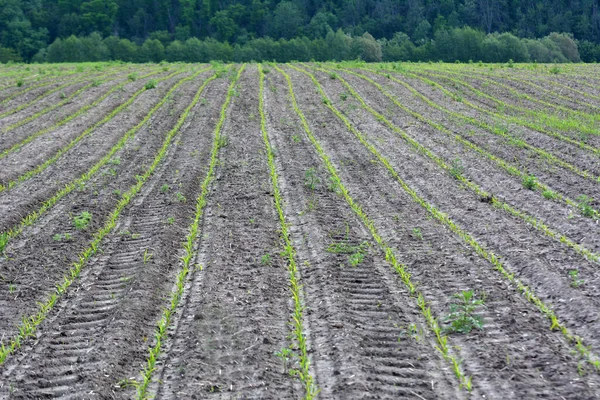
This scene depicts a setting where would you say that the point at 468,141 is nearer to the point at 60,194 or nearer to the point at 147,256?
the point at 60,194

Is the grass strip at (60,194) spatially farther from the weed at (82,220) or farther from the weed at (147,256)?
the weed at (147,256)

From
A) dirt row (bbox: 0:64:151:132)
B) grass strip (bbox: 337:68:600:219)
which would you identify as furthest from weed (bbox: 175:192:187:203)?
dirt row (bbox: 0:64:151:132)

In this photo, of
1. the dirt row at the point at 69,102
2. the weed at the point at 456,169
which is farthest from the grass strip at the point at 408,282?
the dirt row at the point at 69,102

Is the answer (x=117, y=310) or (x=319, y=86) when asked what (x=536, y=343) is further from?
(x=319, y=86)

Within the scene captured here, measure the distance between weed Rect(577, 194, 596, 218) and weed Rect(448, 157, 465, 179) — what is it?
272 cm

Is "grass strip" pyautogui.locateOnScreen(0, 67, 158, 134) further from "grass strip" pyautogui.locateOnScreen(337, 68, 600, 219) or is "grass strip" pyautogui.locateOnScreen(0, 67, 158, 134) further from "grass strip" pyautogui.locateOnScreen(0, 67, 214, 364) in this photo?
"grass strip" pyautogui.locateOnScreen(337, 68, 600, 219)

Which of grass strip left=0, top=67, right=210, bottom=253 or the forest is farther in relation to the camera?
the forest

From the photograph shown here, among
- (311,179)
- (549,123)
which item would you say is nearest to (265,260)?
(311,179)

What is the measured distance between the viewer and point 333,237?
10.9 meters

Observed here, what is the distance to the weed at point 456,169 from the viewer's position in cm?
1472

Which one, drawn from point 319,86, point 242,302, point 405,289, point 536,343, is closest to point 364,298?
point 405,289

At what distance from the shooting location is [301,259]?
10102 millimetres

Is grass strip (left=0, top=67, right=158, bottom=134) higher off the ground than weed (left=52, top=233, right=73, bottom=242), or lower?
lower

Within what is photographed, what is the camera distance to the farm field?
7.05m
